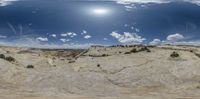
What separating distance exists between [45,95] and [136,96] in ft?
29.5

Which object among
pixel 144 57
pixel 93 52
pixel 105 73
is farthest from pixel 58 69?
pixel 93 52

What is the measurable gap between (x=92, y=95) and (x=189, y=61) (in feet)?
58.2

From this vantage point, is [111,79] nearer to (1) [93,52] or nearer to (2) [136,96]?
(2) [136,96]

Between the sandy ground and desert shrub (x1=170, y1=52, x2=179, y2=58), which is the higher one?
desert shrub (x1=170, y1=52, x2=179, y2=58)

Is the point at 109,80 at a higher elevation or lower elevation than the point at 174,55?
lower

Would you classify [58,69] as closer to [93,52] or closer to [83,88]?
[83,88]

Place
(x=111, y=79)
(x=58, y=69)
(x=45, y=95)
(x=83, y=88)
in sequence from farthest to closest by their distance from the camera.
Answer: (x=58, y=69), (x=111, y=79), (x=83, y=88), (x=45, y=95)

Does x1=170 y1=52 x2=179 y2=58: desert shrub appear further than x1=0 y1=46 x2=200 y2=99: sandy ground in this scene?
Yes

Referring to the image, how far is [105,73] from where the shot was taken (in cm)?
5238

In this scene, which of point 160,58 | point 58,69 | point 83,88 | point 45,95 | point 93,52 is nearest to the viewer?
point 45,95

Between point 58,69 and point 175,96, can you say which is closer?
point 175,96

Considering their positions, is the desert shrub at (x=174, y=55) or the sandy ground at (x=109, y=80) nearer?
the sandy ground at (x=109, y=80)

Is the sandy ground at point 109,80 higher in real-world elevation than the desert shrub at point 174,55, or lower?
lower

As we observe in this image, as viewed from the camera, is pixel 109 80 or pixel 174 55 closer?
pixel 109 80
